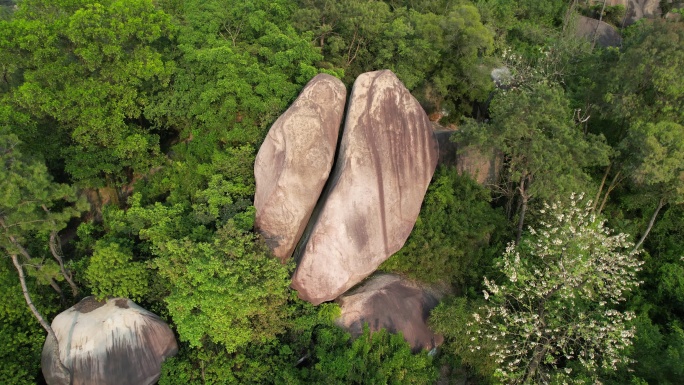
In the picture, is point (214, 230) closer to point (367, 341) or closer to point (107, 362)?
point (107, 362)

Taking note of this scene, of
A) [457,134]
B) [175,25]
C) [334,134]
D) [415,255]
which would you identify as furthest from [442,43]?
[175,25]

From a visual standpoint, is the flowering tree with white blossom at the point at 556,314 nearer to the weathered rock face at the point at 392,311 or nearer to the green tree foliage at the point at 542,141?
the green tree foliage at the point at 542,141

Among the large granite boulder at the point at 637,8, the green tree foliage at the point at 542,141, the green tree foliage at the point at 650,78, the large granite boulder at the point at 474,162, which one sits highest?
the large granite boulder at the point at 637,8

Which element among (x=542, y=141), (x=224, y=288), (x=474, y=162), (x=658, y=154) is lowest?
(x=224, y=288)

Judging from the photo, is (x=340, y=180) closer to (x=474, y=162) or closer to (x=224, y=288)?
(x=224, y=288)

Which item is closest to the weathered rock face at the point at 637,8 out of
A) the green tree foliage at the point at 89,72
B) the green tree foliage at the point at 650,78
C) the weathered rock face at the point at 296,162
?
the green tree foliage at the point at 650,78

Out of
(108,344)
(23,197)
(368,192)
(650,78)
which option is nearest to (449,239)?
(368,192)
